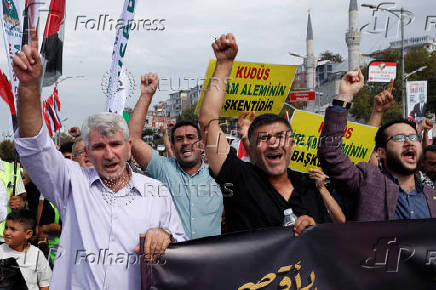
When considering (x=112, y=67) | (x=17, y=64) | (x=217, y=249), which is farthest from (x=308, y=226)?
(x=112, y=67)

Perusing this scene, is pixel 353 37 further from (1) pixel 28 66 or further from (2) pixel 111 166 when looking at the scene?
(1) pixel 28 66

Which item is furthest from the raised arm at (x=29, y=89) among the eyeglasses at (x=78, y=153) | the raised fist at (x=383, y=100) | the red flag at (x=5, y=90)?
the raised fist at (x=383, y=100)

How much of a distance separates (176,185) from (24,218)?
118 cm

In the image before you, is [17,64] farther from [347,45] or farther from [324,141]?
[347,45]

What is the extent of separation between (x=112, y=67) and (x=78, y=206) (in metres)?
3.14

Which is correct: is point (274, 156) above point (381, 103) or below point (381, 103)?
below

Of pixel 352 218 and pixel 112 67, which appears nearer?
pixel 352 218

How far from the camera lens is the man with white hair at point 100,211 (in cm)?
243

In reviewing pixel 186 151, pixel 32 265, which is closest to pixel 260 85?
pixel 186 151

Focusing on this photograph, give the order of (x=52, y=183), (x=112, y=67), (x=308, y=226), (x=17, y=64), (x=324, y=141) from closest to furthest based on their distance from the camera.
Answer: (x=17, y=64) → (x=52, y=183) → (x=308, y=226) → (x=324, y=141) → (x=112, y=67)

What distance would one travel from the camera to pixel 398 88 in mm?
42156

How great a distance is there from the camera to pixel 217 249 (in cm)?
274

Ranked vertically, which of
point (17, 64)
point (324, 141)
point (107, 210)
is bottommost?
point (107, 210)

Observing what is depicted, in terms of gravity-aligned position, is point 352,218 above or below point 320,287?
above
